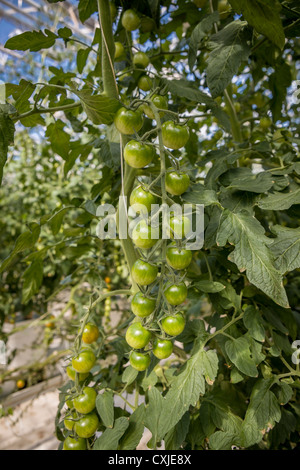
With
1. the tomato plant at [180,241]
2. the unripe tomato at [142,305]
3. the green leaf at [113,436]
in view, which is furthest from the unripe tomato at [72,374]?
the unripe tomato at [142,305]

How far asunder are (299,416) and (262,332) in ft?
0.82

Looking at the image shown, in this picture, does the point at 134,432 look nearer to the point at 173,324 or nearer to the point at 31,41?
the point at 173,324

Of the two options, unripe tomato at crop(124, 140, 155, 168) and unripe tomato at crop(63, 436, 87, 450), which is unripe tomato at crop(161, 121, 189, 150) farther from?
unripe tomato at crop(63, 436, 87, 450)

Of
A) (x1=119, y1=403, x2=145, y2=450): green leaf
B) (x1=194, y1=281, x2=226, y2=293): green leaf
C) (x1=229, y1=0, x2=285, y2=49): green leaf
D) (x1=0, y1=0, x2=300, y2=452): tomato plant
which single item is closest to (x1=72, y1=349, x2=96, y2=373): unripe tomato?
(x1=0, y1=0, x2=300, y2=452): tomato plant

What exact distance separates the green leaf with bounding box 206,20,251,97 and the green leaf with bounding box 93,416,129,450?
0.52 metres

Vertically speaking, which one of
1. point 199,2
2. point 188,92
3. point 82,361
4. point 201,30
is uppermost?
point 199,2

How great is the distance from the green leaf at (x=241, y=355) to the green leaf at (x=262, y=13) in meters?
0.44

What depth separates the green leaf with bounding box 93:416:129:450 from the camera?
46 centimetres

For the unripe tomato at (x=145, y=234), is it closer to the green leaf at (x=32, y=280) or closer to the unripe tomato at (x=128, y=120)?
the unripe tomato at (x=128, y=120)

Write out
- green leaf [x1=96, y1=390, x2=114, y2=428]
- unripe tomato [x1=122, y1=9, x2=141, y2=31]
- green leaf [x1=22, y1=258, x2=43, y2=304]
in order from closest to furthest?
green leaf [x1=96, y1=390, x2=114, y2=428] < unripe tomato [x1=122, y1=9, x2=141, y2=31] < green leaf [x1=22, y1=258, x2=43, y2=304]

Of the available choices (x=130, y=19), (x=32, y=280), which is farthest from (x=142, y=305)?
(x=130, y=19)

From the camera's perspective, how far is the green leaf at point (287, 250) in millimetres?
404

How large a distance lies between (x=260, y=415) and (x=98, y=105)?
49 centimetres

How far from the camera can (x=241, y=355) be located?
1.59 feet
